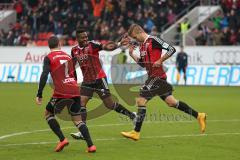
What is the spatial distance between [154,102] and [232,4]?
45.1 feet

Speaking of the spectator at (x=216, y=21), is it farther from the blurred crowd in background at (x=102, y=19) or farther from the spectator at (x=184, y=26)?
the spectator at (x=184, y=26)

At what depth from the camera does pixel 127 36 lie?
43.5 feet

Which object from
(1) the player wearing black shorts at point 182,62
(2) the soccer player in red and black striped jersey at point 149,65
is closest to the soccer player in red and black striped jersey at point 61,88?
(2) the soccer player in red and black striped jersey at point 149,65

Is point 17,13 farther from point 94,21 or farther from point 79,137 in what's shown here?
→ point 79,137

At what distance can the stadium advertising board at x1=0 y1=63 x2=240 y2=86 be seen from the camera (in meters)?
30.6

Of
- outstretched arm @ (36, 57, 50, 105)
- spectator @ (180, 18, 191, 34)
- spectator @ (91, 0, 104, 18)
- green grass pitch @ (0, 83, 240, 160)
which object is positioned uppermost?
spectator @ (91, 0, 104, 18)

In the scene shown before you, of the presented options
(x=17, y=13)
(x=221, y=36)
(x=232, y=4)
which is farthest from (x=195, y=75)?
(x=17, y=13)

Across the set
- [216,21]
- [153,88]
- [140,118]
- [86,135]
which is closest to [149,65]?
[153,88]

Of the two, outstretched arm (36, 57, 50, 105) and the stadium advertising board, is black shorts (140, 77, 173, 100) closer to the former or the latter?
outstretched arm (36, 57, 50, 105)

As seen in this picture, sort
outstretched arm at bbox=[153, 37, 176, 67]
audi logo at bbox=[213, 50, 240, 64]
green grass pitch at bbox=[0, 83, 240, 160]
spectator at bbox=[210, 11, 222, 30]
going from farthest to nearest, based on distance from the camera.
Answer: spectator at bbox=[210, 11, 222, 30], audi logo at bbox=[213, 50, 240, 64], outstretched arm at bbox=[153, 37, 176, 67], green grass pitch at bbox=[0, 83, 240, 160]

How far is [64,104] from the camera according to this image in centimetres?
1191

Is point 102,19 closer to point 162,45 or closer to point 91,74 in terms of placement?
point 91,74

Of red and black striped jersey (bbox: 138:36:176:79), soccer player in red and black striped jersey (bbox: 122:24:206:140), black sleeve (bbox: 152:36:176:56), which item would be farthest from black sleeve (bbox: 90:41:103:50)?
black sleeve (bbox: 152:36:176:56)

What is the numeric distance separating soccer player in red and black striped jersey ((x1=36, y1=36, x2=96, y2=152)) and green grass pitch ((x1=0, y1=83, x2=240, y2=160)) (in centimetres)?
44
